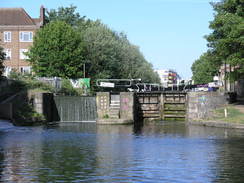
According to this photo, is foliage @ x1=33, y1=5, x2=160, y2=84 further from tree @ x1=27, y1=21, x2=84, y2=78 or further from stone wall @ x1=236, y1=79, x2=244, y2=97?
stone wall @ x1=236, y1=79, x2=244, y2=97

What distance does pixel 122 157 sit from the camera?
26.6 meters

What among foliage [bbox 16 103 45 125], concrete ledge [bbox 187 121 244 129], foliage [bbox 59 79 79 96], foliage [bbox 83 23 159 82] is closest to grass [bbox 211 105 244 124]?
concrete ledge [bbox 187 121 244 129]

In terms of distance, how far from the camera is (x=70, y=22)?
4313 inches

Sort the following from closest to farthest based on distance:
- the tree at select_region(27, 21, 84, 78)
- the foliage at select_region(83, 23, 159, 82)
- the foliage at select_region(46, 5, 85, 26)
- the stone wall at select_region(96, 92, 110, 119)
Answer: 1. the stone wall at select_region(96, 92, 110, 119)
2. the tree at select_region(27, 21, 84, 78)
3. the foliage at select_region(83, 23, 159, 82)
4. the foliage at select_region(46, 5, 85, 26)

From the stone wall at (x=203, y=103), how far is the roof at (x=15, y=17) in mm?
43972

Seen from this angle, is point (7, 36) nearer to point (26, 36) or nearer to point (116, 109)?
point (26, 36)

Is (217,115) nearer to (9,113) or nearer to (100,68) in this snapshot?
(9,113)

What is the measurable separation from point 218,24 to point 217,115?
29.0 feet

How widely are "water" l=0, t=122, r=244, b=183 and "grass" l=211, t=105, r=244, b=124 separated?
6794 mm

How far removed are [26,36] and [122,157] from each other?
6663 centimetres

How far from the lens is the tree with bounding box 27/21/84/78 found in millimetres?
75688

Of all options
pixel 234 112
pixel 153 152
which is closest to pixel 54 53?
pixel 234 112

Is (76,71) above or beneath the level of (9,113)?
above

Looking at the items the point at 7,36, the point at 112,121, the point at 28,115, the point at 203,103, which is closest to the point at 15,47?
the point at 7,36
